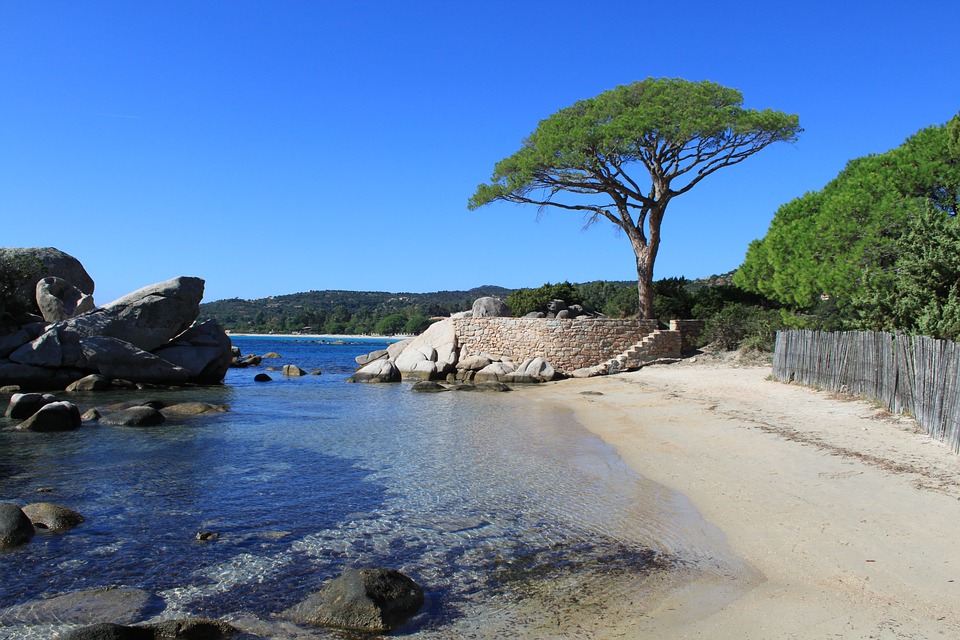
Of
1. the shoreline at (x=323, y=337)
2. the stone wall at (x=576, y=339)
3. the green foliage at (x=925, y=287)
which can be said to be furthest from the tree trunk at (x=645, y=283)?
the shoreline at (x=323, y=337)

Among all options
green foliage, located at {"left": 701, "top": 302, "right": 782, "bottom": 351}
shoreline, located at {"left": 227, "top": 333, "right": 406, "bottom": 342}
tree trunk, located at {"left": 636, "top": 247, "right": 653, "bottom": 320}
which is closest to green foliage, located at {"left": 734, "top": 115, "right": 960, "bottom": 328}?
green foliage, located at {"left": 701, "top": 302, "right": 782, "bottom": 351}

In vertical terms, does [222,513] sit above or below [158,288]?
below

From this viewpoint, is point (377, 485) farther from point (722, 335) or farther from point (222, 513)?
point (722, 335)

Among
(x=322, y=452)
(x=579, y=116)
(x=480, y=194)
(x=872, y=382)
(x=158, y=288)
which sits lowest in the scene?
(x=322, y=452)

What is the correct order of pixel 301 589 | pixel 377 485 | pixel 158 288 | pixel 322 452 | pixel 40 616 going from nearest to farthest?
pixel 40 616
pixel 301 589
pixel 377 485
pixel 322 452
pixel 158 288

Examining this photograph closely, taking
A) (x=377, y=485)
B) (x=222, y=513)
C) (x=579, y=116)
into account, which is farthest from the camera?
(x=579, y=116)

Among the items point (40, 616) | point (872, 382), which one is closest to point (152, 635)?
point (40, 616)

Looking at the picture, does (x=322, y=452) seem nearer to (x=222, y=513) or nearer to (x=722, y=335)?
(x=222, y=513)

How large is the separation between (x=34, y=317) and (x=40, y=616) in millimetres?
27161

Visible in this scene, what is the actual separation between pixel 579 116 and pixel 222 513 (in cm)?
2748

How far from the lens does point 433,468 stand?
1112 cm

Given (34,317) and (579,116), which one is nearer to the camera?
(34,317)

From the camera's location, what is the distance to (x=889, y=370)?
498 inches

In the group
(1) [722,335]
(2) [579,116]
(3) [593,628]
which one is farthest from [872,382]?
(2) [579,116]
